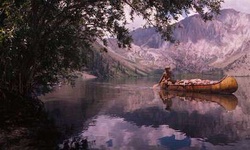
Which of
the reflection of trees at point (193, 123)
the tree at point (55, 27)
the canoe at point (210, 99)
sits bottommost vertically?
the canoe at point (210, 99)

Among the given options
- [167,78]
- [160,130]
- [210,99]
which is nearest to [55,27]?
[160,130]

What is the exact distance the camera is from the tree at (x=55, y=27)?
17.9m

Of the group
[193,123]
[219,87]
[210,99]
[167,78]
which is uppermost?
[167,78]

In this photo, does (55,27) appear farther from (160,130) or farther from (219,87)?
(219,87)

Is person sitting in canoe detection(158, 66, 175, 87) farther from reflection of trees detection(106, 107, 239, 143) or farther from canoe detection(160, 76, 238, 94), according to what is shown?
reflection of trees detection(106, 107, 239, 143)

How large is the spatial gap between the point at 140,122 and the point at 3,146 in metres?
13.7

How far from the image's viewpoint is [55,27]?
941 inches

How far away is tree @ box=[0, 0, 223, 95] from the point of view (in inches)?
704

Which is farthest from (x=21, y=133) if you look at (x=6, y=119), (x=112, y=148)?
(x=112, y=148)

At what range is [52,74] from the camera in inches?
1241

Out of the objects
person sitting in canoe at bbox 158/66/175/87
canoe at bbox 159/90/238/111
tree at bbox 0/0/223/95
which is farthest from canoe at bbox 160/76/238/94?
tree at bbox 0/0/223/95

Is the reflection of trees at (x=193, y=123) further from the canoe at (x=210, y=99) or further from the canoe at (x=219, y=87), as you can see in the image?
the canoe at (x=219, y=87)

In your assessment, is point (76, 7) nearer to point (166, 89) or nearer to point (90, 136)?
point (90, 136)

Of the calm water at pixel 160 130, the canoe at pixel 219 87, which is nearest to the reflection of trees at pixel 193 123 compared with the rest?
the calm water at pixel 160 130
